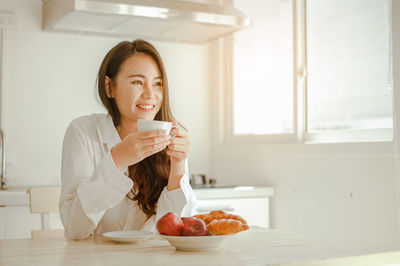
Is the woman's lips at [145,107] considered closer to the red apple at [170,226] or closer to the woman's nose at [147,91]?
the woman's nose at [147,91]

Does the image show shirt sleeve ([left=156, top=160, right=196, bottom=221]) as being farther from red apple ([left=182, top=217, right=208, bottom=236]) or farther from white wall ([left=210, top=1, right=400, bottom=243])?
white wall ([left=210, top=1, right=400, bottom=243])

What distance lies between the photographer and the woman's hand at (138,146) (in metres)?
1.43

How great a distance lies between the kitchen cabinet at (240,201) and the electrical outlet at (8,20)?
5.02 feet

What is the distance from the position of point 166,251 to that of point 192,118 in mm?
2618

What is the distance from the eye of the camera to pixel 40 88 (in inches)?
135

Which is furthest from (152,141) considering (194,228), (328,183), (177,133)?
(328,183)

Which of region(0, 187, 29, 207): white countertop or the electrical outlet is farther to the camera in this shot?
the electrical outlet

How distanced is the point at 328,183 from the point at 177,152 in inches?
56.1

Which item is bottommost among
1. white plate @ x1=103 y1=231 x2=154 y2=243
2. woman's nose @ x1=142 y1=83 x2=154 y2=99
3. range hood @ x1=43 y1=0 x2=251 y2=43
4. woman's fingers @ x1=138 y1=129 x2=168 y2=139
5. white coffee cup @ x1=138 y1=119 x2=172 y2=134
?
white plate @ x1=103 y1=231 x2=154 y2=243

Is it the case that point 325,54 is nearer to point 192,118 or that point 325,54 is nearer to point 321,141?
point 321,141

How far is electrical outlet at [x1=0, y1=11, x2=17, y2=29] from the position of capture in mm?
3287

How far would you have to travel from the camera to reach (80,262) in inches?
46.2

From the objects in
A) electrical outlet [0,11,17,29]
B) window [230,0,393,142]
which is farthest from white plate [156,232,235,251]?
electrical outlet [0,11,17,29]

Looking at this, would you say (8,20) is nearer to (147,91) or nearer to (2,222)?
(2,222)
